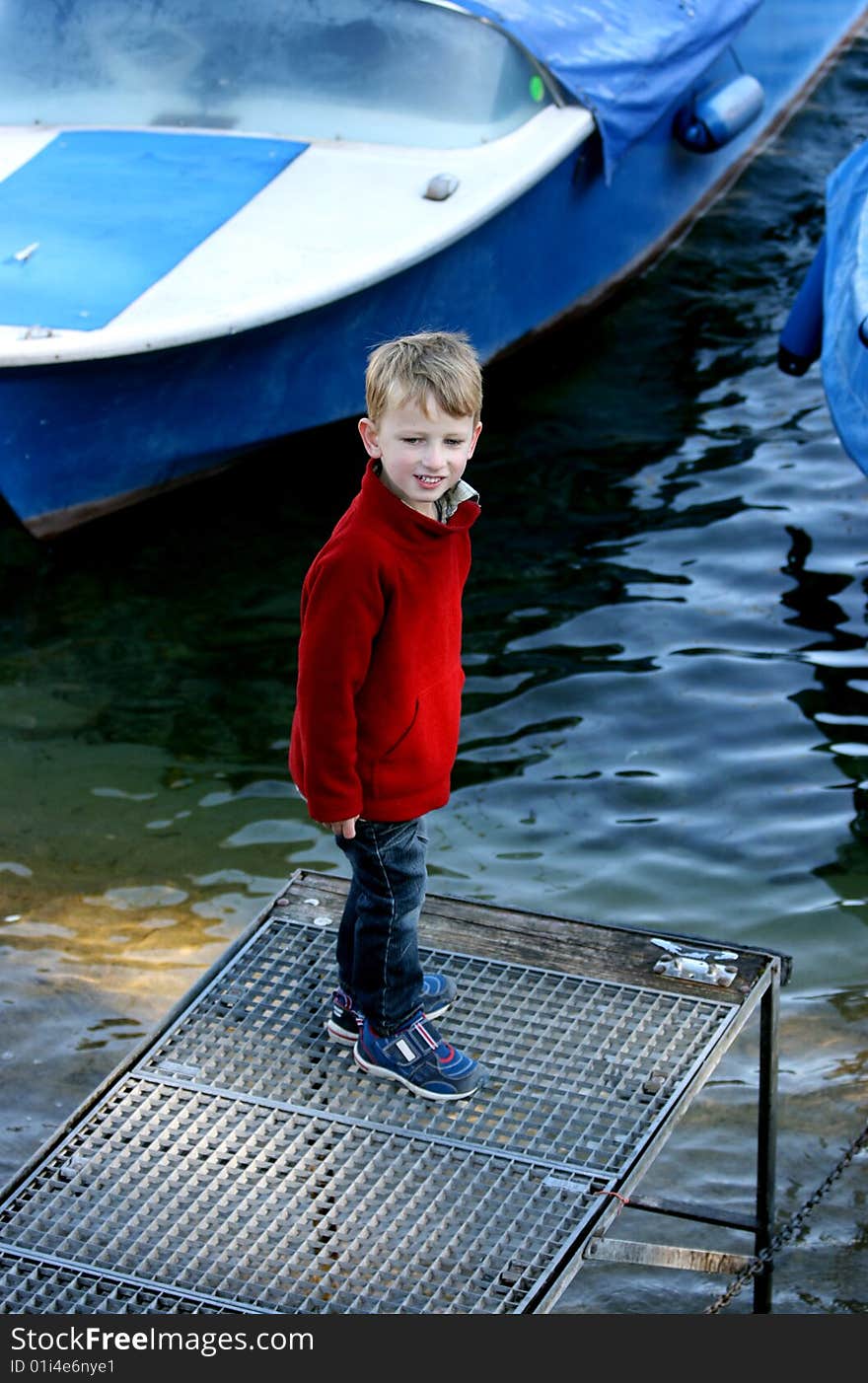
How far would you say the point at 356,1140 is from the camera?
315 centimetres

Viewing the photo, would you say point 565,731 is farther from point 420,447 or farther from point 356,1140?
point 420,447

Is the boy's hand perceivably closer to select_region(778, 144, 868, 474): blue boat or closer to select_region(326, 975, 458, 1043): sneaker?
select_region(326, 975, 458, 1043): sneaker

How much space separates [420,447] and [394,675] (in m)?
0.40

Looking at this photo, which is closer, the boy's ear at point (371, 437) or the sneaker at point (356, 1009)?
the boy's ear at point (371, 437)

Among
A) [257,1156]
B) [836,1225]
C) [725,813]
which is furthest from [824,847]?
[257,1156]

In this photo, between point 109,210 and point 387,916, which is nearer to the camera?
point 387,916

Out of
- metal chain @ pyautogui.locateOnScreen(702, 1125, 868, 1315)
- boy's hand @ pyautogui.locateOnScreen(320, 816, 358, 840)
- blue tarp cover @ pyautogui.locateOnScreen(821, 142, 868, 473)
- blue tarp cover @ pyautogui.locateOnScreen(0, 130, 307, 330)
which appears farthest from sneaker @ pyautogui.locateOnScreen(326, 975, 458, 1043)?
blue tarp cover @ pyautogui.locateOnScreen(0, 130, 307, 330)

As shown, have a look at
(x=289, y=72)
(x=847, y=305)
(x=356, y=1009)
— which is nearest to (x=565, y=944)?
(x=356, y=1009)

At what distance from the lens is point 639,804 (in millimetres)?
5391

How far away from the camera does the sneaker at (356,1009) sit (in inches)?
134

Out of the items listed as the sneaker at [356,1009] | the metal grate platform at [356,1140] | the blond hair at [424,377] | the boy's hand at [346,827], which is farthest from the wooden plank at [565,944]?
the blond hair at [424,377]

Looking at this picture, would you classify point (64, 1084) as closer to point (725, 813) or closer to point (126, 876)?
point (126, 876)

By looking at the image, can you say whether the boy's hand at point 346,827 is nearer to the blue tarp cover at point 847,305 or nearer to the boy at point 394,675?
the boy at point 394,675

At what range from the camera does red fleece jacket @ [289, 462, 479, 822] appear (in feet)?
9.75
